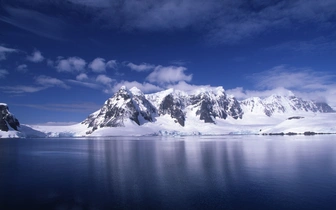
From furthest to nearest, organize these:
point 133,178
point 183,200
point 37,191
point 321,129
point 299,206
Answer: point 321,129
point 133,178
point 37,191
point 183,200
point 299,206

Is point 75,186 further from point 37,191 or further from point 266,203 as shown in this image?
point 266,203

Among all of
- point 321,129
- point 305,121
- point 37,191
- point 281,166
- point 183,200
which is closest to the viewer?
point 183,200

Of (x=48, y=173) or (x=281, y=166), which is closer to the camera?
(x=48, y=173)

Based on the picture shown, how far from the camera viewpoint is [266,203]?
2536 centimetres

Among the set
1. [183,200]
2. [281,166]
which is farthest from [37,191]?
[281,166]

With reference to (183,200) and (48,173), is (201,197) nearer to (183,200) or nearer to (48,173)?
(183,200)

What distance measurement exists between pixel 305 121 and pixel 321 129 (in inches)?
774

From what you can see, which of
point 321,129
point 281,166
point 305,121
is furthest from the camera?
point 305,121

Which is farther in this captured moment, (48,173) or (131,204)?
(48,173)

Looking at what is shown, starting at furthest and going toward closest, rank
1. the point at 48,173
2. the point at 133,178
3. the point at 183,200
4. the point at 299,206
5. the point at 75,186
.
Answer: the point at 48,173 < the point at 133,178 < the point at 75,186 < the point at 183,200 < the point at 299,206

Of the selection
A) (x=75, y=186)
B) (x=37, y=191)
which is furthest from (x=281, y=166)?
(x=37, y=191)

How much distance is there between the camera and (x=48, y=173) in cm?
4181

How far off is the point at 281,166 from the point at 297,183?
1270 cm

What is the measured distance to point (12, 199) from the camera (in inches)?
1094
